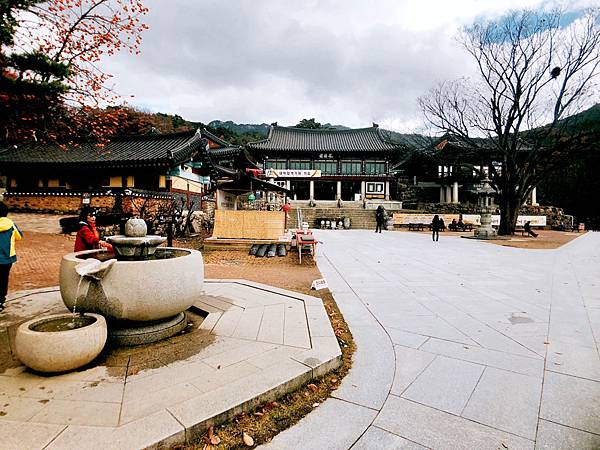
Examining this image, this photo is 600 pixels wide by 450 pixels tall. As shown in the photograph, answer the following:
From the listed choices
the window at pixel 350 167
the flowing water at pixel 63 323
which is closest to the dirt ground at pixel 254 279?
the flowing water at pixel 63 323

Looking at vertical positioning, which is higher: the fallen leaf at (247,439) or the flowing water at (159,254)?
the flowing water at (159,254)

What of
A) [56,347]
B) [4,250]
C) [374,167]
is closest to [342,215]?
[374,167]

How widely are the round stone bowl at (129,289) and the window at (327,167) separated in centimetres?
3634

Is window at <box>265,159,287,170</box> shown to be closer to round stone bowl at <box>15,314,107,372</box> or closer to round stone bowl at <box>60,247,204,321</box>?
round stone bowl at <box>60,247,204,321</box>

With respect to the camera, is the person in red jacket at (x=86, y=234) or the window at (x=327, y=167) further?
the window at (x=327, y=167)

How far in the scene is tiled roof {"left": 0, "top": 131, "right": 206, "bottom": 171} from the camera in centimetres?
1778

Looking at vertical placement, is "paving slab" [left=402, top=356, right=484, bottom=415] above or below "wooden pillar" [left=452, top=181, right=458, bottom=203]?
below

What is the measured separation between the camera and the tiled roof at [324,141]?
124 ft

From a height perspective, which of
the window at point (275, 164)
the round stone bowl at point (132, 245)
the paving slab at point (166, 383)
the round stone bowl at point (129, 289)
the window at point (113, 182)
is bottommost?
the paving slab at point (166, 383)

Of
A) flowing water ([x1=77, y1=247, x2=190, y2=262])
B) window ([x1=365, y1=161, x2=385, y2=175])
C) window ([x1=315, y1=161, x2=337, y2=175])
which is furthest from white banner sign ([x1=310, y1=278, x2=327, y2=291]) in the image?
window ([x1=365, y1=161, x2=385, y2=175])

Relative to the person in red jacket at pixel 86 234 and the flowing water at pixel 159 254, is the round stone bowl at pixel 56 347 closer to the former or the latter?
the flowing water at pixel 159 254

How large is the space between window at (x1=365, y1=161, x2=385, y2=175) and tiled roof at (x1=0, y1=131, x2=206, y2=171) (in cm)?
2266

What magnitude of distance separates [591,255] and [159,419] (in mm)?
15942

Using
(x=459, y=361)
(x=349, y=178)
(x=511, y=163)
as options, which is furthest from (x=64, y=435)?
(x=349, y=178)
